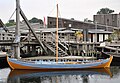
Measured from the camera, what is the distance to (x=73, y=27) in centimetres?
7444

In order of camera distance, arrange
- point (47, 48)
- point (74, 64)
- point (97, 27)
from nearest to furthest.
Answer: point (74, 64) < point (47, 48) < point (97, 27)

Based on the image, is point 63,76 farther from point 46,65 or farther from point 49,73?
point 46,65

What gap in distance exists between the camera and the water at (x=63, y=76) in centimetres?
3625

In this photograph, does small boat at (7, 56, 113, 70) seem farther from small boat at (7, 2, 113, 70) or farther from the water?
the water

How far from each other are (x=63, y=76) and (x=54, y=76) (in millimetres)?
1154

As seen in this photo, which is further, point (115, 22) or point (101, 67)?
point (115, 22)

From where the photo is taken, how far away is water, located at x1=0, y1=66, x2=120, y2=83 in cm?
3625

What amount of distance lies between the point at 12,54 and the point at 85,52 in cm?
1453

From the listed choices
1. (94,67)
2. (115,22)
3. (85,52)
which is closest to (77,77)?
(94,67)

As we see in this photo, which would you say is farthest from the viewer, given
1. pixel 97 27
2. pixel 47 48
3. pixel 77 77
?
pixel 97 27

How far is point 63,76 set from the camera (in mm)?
39719

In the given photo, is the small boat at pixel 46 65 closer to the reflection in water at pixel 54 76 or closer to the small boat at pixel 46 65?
the small boat at pixel 46 65

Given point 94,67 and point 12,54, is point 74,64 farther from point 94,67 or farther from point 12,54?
point 12,54

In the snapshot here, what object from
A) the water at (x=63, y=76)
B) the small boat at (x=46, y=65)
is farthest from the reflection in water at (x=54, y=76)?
the small boat at (x=46, y=65)
